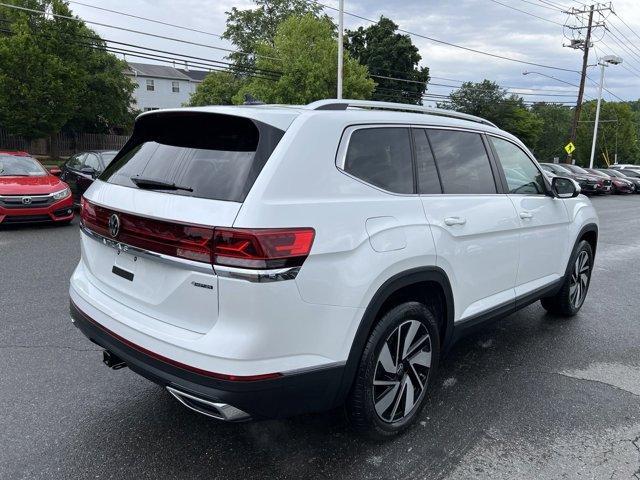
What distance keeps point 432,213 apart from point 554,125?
9524cm

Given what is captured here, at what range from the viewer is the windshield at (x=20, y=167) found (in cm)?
995

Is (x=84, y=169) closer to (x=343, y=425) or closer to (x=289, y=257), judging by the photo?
(x=343, y=425)

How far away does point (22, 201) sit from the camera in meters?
9.23

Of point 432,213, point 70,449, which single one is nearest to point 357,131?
point 432,213

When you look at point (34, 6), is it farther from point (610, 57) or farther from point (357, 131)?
point (610, 57)

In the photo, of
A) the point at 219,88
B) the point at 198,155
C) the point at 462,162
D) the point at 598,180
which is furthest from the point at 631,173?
the point at 198,155

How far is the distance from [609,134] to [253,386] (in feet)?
284

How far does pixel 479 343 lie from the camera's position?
455 cm

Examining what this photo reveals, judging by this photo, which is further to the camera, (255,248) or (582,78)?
(582,78)

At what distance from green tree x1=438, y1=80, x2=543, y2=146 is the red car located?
58.6m

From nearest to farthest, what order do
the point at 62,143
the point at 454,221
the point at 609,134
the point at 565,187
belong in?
the point at 454,221 → the point at 565,187 → the point at 62,143 → the point at 609,134

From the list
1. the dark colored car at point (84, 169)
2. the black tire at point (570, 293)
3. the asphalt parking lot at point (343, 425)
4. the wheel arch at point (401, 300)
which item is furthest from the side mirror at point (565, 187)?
the dark colored car at point (84, 169)

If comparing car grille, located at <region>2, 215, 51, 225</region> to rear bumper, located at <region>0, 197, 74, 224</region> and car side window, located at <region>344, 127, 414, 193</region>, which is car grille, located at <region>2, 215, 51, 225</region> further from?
car side window, located at <region>344, 127, 414, 193</region>

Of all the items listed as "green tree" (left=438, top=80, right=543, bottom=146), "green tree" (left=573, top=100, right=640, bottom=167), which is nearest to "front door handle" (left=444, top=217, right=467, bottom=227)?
"green tree" (left=438, top=80, right=543, bottom=146)
